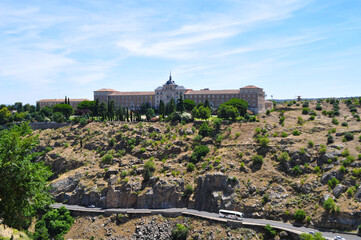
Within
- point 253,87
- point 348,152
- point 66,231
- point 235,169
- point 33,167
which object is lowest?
point 66,231

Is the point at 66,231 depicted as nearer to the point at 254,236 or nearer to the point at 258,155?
the point at 254,236

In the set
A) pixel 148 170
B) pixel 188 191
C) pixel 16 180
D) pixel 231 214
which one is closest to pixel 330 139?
pixel 231 214

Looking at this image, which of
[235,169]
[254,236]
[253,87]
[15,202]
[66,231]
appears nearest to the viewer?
[15,202]

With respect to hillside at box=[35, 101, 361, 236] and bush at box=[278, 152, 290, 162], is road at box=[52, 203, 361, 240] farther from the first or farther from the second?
bush at box=[278, 152, 290, 162]

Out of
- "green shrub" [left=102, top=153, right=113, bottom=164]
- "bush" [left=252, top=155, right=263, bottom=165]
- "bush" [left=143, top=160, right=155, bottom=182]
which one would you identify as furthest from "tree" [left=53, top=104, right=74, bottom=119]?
"bush" [left=252, top=155, right=263, bottom=165]

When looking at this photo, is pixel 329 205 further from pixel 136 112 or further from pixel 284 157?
pixel 136 112

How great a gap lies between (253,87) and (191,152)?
5506 centimetres

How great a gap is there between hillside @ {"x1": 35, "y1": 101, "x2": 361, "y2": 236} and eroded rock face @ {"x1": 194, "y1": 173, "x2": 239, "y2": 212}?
201 millimetres

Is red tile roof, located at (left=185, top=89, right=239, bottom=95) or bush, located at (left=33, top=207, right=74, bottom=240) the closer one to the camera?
bush, located at (left=33, top=207, right=74, bottom=240)

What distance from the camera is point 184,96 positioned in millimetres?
128250

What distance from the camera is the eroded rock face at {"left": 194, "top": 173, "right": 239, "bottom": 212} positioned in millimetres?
53688

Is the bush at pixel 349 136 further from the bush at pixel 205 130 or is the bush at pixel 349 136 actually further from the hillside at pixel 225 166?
the bush at pixel 205 130

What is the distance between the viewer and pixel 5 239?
25984 mm

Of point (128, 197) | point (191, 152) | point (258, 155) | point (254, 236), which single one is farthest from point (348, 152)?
point (128, 197)
